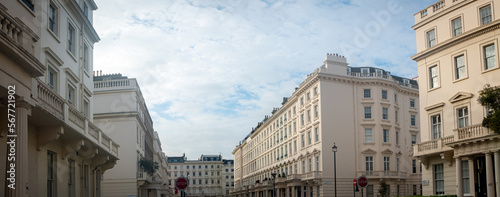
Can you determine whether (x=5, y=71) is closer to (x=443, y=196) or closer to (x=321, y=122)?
(x=443, y=196)

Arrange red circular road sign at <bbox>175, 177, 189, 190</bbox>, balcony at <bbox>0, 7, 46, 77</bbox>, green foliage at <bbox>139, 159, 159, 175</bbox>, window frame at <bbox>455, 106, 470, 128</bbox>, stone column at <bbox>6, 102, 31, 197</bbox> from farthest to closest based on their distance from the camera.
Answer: green foliage at <bbox>139, 159, 159, 175</bbox>
window frame at <bbox>455, 106, 470, 128</bbox>
red circular road sign at <bbox>175, 177, 189, 190</bbox>
stone column at <bbox>6, 102, 31, 197</bbox>
balcony at <bbox>0, 7, 46, 77</bbox>

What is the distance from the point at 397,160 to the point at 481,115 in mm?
32318

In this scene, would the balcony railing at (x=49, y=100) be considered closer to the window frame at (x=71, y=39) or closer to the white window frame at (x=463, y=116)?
the window frame at (x=71, y=39)

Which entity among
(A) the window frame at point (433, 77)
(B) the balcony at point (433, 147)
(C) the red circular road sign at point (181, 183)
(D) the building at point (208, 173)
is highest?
(A) the window frame at point (433, 77)

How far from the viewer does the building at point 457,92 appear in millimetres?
26766

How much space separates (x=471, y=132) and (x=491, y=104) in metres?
2.11

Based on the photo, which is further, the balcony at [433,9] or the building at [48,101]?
the balcony at [433,9]

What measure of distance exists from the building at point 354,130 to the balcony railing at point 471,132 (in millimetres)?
26561

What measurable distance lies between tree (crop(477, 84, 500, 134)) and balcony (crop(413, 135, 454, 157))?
3.53 m

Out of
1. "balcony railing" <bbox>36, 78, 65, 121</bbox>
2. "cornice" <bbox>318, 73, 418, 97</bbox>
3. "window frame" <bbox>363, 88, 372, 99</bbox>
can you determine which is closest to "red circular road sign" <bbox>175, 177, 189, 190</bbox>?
"balcony railing" <bbox>36, 78, 65, 121</bbox>

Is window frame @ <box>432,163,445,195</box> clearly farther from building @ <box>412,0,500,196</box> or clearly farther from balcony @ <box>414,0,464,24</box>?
balcony @ <box>414,0,464,24</box>

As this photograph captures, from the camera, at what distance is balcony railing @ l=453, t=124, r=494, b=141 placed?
2556cm

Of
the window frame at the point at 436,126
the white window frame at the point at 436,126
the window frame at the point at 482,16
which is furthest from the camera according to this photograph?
the white window frame at the point at 436,126

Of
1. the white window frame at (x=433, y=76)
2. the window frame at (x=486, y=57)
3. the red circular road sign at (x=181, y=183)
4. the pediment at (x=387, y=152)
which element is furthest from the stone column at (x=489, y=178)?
the pediment at (x=387, y=152)
